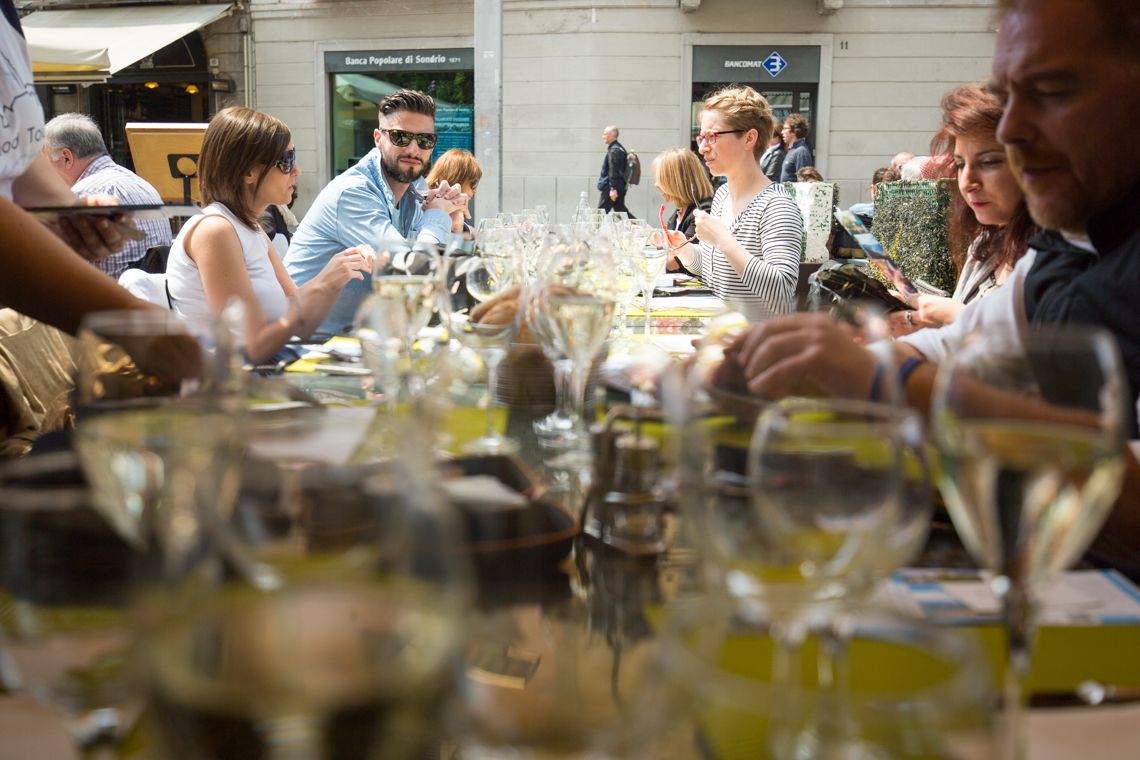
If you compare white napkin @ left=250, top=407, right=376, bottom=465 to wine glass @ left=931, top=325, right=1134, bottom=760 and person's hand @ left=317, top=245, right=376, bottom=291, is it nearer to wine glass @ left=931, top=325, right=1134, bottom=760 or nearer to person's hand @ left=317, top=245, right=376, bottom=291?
wine glass @ left=931, top=325, right=1134, bottom=760

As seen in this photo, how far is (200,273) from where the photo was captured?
2844 mm

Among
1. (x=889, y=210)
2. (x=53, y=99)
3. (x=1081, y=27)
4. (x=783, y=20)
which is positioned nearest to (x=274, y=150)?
(x=1081, y=27)

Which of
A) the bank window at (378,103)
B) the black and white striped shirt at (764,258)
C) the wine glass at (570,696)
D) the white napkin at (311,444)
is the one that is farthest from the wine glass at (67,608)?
the bank window at (378,103)

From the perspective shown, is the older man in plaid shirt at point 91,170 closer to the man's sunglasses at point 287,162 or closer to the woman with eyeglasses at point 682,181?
the man's sunglasses at point 287,162

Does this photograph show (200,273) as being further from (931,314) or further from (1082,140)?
(1082,140)

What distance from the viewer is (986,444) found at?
56cm

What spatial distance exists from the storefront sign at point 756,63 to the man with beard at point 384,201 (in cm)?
778

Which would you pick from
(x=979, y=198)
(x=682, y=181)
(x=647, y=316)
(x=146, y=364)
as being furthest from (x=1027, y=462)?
(x=682, y=181)

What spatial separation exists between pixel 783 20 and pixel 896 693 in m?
12.7

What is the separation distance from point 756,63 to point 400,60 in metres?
4.72

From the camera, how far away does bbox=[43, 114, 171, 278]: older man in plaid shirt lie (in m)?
5.22

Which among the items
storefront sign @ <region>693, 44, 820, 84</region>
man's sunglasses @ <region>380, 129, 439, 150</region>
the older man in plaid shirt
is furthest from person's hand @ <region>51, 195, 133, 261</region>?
storefront sign @ <region>693, 44, 820, 84</region>

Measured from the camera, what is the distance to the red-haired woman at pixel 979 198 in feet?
9.08

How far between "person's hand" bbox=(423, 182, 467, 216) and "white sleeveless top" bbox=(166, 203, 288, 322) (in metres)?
1.77
